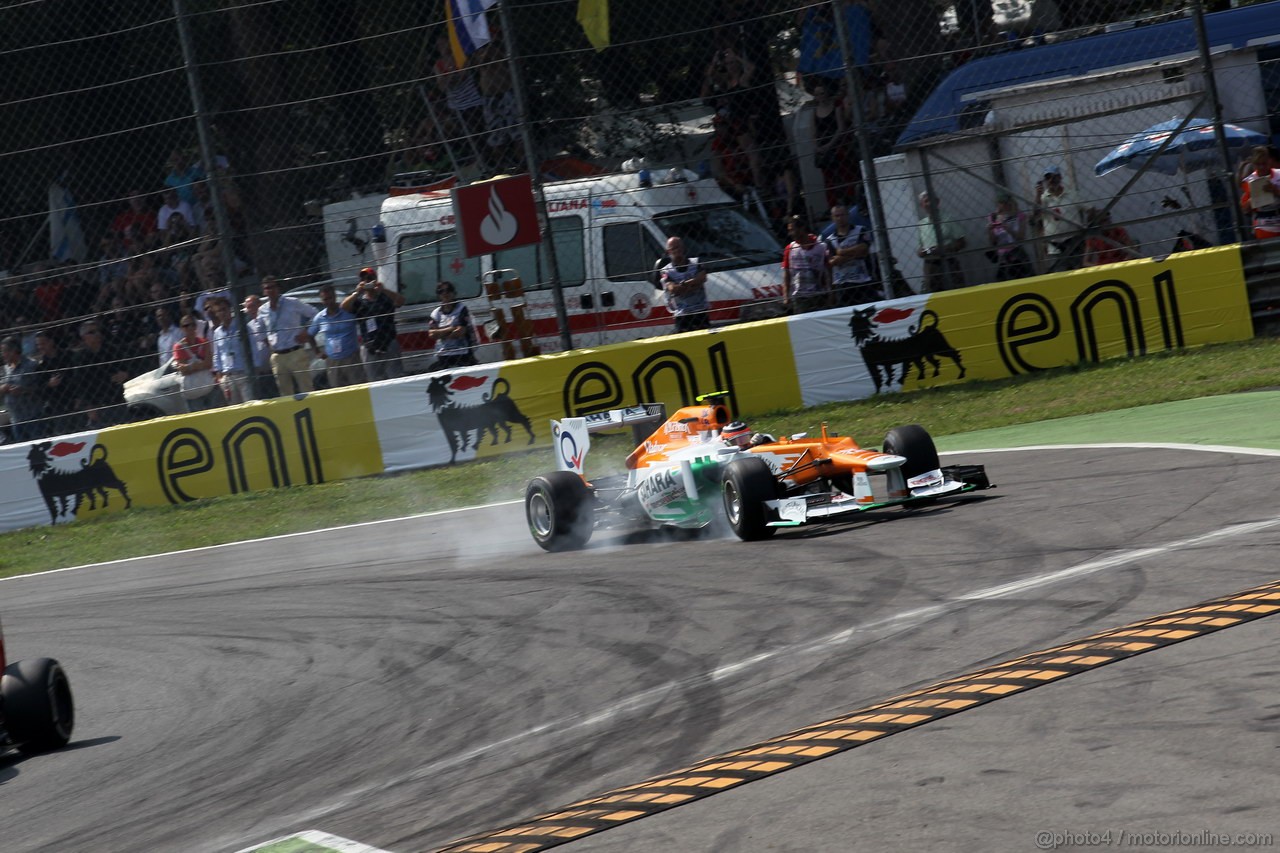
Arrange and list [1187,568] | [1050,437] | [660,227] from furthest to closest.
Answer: [660,227] → [1050,437] → [1187,568]

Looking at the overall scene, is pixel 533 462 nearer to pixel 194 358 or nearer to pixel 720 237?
pixel 720 237

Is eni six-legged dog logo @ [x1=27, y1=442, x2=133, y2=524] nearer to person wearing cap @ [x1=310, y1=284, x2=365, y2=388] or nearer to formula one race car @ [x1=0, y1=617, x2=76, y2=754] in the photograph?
person wearing cap @ [x1=310, y1=284, x2=365, y2=388]

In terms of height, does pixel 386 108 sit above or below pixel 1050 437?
A: above

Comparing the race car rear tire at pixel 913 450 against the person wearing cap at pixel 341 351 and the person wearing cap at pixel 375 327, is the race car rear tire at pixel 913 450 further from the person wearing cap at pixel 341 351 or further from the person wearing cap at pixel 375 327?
the person wearing cap at pixel 341 351

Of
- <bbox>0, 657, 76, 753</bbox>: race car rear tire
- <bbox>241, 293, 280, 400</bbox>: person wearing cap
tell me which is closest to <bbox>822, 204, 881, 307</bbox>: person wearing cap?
<bbox>241, 293, 280, 400</bbox>: person wearing cap

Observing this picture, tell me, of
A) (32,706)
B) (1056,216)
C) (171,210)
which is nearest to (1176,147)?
(1056,216)

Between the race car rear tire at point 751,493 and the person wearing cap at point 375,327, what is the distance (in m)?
6.17

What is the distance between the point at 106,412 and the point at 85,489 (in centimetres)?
123

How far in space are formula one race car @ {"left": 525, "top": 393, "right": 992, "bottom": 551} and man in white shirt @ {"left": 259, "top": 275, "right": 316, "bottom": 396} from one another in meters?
5.43

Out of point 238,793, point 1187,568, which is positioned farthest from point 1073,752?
point 238,793

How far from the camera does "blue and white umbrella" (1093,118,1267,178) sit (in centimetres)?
1382

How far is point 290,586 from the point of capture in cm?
1020

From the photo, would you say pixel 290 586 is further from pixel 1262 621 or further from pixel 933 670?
pixel 1262 621

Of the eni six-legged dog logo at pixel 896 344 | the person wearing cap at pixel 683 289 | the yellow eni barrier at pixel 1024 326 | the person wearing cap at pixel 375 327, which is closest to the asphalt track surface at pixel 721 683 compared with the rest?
the yellow eni barrier at pixel 1024 326
